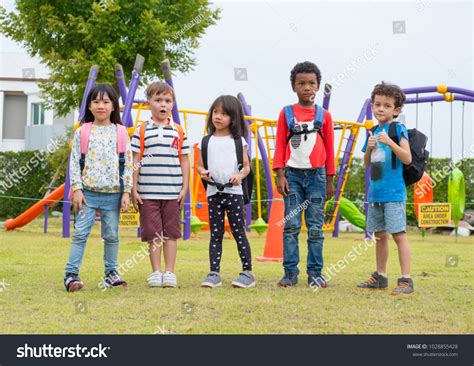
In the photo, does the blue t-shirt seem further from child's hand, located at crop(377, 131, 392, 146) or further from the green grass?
the green grass

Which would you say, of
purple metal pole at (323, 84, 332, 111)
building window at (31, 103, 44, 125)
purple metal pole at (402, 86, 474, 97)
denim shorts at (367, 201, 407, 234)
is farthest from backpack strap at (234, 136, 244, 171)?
building window at (31, 103, 44, 125)

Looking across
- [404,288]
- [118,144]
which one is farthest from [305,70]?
[404,288]

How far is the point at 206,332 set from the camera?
3.05m

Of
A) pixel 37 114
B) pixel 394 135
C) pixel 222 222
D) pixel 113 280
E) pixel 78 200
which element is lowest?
pixel 113 280

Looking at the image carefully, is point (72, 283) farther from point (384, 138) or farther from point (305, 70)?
point (384, 138)

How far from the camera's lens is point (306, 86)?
4648 millimetres

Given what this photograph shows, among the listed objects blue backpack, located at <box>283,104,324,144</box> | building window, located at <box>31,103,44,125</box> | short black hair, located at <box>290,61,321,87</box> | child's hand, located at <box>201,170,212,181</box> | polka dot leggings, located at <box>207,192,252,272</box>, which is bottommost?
polka dot leggings, located at <box>207,192,252,272</box>

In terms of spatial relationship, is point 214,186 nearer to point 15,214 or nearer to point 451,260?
point 451,260

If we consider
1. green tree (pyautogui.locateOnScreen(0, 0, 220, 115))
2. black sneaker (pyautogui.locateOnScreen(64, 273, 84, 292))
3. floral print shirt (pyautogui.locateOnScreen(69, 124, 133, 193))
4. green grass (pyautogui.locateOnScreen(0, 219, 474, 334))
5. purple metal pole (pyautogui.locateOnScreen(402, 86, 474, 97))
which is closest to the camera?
green grass (pyautogui.locateOnScreen(0, 219, 474, 334))

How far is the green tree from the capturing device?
55.8 ft

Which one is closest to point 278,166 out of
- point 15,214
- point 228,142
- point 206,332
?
point 228,142

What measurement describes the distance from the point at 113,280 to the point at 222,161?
1.11 m

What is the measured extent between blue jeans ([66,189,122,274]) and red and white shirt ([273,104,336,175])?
1168mm
